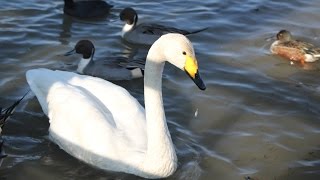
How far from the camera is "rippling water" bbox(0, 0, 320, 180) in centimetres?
641

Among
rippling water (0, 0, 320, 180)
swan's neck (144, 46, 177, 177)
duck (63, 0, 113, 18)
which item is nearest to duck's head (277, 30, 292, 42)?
rippling water (0, 0, 320, 180)

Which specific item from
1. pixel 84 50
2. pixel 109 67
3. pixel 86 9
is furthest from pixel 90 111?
pixel 86 9

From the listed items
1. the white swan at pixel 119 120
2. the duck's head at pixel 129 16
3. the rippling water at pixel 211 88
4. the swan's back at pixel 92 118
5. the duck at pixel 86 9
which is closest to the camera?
the white swan at pixel 119 120

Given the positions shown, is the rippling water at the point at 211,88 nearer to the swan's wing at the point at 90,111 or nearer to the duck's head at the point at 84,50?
the duck's head at the point at 84,50

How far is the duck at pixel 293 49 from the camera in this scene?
9.26m

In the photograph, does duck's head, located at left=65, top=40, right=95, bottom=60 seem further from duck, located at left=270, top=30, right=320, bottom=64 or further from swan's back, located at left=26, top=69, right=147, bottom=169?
duck, located at left=270, top=30, right=320, bottom=64

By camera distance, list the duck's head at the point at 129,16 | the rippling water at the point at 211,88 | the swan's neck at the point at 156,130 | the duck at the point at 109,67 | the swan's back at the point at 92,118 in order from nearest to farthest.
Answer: the swan's neck at the point at 156,130, the swan's back at the point at 92,118, the rippling water at the point at 211,88, the duck at the point at 109,67, the duck's head at the point at 129,16

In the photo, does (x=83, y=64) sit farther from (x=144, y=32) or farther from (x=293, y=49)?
(x=293, y=49)

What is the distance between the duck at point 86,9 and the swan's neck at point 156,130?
5.80 m

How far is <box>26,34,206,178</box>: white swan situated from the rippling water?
0.75 feet

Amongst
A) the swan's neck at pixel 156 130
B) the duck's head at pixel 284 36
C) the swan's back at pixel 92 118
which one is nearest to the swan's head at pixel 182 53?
the swan's neck at pixel 156 130

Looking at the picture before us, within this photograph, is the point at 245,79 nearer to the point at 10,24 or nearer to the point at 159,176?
the point at 159,176

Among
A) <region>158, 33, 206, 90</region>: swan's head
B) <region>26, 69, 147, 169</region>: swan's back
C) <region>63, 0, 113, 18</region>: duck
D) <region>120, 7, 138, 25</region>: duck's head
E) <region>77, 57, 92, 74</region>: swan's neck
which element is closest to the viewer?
<region>158, 33, 206, 90</region>: swan's head

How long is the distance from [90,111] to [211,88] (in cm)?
262
